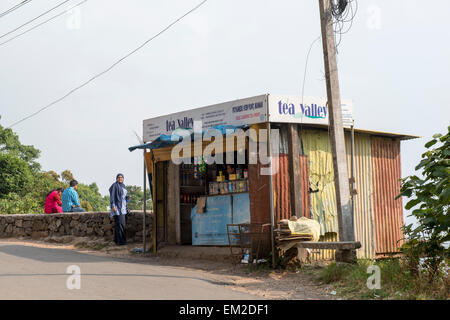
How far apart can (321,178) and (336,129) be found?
244 centimetres

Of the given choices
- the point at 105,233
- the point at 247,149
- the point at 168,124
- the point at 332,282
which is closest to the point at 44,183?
the point at 105,233

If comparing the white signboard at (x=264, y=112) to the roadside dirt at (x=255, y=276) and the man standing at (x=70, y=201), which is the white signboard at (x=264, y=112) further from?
the man standing at (x=70, y=201)

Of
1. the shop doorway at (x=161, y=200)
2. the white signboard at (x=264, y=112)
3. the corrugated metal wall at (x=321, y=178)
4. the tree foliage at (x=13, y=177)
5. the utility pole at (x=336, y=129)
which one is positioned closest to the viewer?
the utility pole at (x=336, y=129)

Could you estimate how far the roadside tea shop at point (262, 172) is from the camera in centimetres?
1223

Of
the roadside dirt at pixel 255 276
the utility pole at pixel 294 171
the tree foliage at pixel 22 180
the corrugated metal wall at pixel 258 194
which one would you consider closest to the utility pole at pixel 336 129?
Result: the roadside dirt at pixel 255 276

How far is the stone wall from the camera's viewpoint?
16.5m

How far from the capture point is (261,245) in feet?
39.0

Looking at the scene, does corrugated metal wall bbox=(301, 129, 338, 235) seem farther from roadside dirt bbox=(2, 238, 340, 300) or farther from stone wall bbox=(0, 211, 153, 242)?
stone wall bbox=(0, 211, 153, 242)

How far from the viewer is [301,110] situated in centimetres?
1259

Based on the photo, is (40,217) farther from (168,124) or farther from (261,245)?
(261,245)

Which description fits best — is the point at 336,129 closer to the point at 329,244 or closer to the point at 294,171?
the point at 294,171

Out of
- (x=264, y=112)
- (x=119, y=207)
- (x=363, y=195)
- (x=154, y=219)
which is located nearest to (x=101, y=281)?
(x=264, y=112)

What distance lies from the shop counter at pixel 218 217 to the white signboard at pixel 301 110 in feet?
6.79

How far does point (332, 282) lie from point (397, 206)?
6114 millimetres
